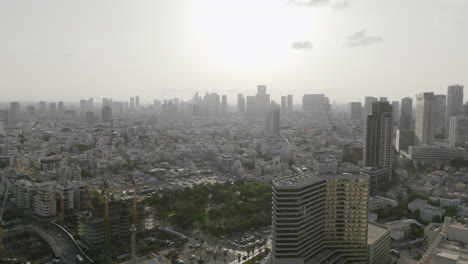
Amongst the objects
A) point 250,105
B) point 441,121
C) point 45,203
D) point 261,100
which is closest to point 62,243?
point 45,203

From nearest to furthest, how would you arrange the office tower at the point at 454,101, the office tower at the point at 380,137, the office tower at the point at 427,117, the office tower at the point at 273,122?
the office tower at the point at 380,137, the office tower at the point at 427,117, the office tower at the point at 273,122, the office tower at the point at 454,101

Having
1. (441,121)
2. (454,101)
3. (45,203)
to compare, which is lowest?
(45,203)

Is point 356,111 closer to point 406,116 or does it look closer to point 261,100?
point 261,100

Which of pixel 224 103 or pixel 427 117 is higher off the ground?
pixel 224 103

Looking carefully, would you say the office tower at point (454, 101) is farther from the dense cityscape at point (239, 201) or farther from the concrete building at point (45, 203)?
the concrete building at point (45, 203)

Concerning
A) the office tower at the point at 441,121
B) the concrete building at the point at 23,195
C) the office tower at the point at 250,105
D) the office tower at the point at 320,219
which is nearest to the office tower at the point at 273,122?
the office tower at the point at 441,121
